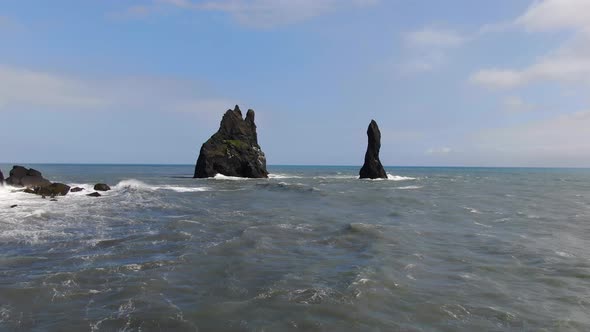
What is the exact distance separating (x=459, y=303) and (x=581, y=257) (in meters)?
11.4

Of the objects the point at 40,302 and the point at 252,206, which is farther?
the point at 252,206

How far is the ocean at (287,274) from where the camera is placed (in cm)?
1113

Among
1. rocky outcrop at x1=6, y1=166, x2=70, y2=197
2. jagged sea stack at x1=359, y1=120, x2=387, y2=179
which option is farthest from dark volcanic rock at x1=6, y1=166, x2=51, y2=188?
jagged sea stack at x1=359, y1=120, x2=387, y2=179

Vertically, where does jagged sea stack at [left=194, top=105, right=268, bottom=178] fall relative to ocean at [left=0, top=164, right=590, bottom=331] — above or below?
above

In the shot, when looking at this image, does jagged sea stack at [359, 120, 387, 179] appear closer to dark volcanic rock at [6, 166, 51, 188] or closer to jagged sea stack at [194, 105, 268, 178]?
jagged sea stack at [194, 105, 268, 178]

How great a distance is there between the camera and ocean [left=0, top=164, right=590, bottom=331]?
11.1m

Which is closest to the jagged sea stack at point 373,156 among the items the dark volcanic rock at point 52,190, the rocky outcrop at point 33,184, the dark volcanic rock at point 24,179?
the rocky outcrop at point 33,184

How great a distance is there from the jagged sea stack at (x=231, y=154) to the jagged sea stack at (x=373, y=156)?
27.0 m

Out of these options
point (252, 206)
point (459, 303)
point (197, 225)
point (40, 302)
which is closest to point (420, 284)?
point (459, 303)

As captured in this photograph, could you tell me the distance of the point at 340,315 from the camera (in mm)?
11453

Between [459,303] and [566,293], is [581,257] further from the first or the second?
[459,303]

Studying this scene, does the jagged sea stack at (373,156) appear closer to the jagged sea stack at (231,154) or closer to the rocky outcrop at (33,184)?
the jagged sea stack at (231,154)

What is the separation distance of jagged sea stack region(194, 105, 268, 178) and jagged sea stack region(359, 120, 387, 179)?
2704 cm

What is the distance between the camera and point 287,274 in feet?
50.5
